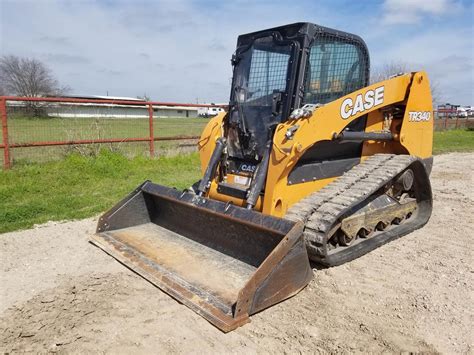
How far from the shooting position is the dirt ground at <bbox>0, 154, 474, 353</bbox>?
288cm

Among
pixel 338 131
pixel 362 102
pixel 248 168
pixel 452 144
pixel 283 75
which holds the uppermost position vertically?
pixel 283 75

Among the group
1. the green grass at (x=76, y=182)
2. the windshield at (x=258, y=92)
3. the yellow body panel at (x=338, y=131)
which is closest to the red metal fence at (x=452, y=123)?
the green grass at (x=76, y=182)

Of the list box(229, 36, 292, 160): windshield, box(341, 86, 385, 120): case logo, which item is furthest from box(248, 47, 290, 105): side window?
box(341, 86, 385, 120): case logo

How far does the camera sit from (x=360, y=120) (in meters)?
5.08

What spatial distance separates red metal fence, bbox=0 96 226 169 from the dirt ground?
13.2 feet

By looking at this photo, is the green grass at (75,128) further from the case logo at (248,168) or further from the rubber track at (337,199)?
the rubber track at (337,199)

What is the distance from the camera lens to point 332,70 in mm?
4727

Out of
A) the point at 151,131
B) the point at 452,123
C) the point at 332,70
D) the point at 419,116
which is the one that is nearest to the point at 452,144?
the point at 452,123

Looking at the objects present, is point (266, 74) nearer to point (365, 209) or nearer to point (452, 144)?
point (365, 209)

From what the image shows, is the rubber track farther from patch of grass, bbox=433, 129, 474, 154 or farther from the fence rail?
patch of grass, bbox=433, 129, 474, 154

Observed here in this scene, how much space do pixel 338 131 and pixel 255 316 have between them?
214cm

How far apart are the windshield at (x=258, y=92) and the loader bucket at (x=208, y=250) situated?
95cm

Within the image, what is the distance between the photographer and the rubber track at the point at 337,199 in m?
3.81

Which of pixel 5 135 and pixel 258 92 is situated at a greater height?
pixel 258 92
